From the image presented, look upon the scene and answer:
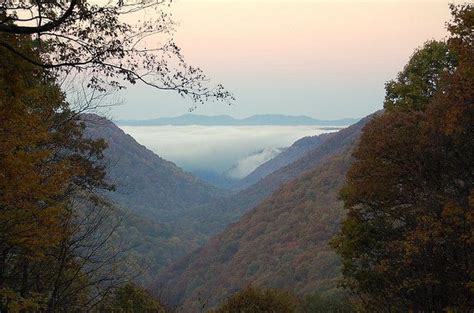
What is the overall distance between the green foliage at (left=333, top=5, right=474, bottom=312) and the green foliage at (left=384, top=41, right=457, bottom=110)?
9.55 ft

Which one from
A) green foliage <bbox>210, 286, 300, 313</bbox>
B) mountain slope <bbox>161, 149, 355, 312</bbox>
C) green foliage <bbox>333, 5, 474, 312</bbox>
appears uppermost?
green foliage <bbox>333, 5, 474, 312</bbox>

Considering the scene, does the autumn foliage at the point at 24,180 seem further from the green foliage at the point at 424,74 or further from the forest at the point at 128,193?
the green foliage at the point at 424,74

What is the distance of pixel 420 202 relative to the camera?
525 inches

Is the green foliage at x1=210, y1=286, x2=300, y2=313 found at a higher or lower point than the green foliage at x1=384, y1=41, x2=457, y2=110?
lower

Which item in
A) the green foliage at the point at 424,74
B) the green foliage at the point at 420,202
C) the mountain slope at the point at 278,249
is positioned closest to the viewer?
the green foliage at the point at 420,202

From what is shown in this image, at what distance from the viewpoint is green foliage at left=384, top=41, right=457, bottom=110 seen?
56.2ft

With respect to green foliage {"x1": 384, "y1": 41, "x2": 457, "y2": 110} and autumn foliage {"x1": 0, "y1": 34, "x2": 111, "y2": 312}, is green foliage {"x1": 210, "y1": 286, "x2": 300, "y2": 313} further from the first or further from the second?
autumn foliage {"x1": 0, "y1": 34, "x2": 111, "y2": 312}

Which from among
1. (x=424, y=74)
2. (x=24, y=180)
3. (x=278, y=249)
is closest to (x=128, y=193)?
(x=24, y=180)

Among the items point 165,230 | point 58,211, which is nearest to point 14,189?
point 58,211

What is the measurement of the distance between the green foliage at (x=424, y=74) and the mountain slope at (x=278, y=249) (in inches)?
1860

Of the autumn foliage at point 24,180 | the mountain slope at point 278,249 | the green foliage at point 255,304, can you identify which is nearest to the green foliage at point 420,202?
the autumn foliage at point 24,180

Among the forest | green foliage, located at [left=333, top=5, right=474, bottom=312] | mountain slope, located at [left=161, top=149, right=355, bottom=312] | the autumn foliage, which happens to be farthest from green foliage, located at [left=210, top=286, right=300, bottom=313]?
mountain slope, located at [left=161, top=149, right=355, bottom=312]

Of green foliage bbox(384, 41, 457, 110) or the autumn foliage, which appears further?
green foliage bbox(384, 41, 457, 110)

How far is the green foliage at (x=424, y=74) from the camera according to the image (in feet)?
56.2
